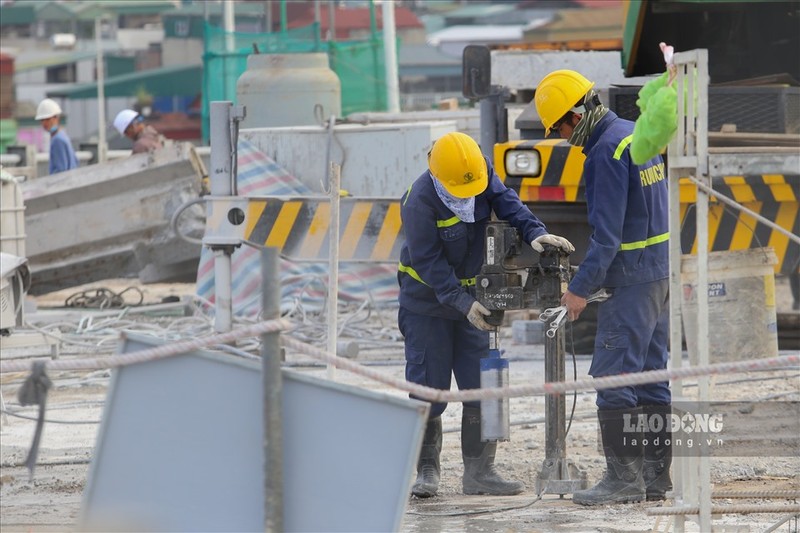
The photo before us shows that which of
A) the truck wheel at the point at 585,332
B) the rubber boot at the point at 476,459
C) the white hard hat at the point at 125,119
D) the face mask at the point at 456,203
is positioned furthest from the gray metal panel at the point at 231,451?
the white hard hat at the point at 125,119

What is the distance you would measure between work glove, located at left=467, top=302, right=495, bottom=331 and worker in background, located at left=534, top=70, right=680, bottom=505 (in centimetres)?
35

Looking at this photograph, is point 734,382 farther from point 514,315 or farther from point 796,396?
point 514,315

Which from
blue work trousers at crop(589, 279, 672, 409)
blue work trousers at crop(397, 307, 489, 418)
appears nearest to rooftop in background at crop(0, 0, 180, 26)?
blue work trousers at crop(397, 307, 489, 418)

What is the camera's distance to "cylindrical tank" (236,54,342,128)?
14008 millimetres

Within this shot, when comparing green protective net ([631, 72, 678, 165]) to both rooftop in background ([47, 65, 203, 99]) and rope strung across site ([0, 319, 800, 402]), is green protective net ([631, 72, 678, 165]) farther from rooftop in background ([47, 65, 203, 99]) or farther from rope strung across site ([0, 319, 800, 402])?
rooftop in background ([47, 65, 203, 99])

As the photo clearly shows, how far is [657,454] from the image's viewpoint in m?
5.91

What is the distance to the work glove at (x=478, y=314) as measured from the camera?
5.79 metres

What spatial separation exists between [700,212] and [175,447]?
196 centimetres

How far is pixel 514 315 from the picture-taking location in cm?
1148

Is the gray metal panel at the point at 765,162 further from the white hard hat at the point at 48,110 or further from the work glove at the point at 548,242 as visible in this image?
the white hard hat at the point at 48,110

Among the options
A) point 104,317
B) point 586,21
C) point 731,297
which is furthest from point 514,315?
point 586,21

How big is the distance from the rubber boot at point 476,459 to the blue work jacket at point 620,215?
919 mm

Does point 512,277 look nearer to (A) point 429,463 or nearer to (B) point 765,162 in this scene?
(A) point 429,463

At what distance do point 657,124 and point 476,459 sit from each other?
6.64ft
